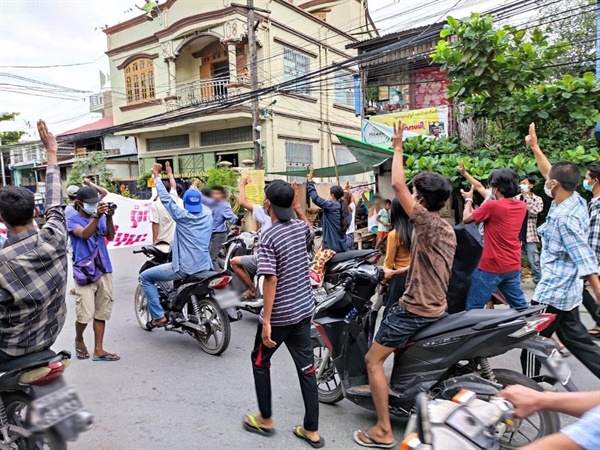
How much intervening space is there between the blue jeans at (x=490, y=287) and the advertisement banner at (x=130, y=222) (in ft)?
18.2

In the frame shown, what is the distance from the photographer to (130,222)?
24.5 feet

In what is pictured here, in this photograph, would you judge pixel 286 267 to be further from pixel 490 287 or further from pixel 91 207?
pixel 490 287

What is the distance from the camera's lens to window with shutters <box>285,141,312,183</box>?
695 inches

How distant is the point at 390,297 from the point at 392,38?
1071cm

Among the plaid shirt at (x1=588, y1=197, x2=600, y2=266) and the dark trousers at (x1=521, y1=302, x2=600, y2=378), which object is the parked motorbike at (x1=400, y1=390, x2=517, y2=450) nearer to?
the dark trousers at (x1=521, y1=302, x2=600, y2=378)

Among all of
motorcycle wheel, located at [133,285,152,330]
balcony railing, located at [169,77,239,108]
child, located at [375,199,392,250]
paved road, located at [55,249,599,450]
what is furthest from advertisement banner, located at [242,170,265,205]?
balcony railing, located at [169,77,239,108]

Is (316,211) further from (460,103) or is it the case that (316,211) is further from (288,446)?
(288,446)

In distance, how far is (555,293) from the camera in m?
3.06

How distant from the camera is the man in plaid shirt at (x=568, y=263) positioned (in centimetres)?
297

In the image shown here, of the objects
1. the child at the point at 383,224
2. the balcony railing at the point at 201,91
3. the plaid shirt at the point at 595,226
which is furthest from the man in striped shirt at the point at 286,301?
the balcony railing at the point at 201,91

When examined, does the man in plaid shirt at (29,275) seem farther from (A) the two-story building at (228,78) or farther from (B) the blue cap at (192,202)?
(A) the two-story building at (228,78)

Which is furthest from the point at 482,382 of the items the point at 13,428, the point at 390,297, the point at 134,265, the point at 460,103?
the point at 134,265

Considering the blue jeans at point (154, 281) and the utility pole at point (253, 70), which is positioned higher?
the utility pole at point (253, 70)

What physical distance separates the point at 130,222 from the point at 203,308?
378cm
